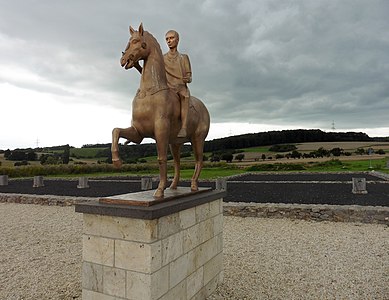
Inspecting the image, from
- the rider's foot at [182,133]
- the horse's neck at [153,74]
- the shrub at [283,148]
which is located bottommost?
the rider's foot at [182,133]

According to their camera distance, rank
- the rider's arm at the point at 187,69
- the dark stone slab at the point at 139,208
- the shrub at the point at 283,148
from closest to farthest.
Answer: the dark stone slab at the point at 139,208, the rider's arm at the point at 187,69, the shrub at the point at 283,148

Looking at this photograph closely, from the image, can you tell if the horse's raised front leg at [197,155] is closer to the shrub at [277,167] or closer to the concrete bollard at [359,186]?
the concrete bollard at [359,186]

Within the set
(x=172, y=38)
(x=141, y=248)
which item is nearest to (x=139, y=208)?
(x=141, y=248)

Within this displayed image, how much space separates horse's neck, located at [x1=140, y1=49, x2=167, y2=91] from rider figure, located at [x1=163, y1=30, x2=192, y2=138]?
12.2 inches

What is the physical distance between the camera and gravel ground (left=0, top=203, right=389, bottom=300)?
441 cm

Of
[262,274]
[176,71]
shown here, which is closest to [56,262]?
[262,274]

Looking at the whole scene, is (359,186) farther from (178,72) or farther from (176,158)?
(178,72)

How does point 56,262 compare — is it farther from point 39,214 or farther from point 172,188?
point 39,214

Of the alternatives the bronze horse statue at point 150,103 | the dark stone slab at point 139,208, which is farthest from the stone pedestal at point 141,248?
the bronze horse statue at point 150,103

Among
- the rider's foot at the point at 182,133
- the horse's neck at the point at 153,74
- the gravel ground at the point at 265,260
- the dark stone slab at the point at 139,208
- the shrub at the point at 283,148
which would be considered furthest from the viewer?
the shrub at the point at 283,148

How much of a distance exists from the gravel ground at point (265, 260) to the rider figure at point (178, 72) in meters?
2.83

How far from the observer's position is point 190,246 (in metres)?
3.69

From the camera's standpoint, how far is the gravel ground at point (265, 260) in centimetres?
441

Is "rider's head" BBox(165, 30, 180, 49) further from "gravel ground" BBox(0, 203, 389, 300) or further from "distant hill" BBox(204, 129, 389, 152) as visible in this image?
"distant hill" BBox(204, 129, 389, 152)
